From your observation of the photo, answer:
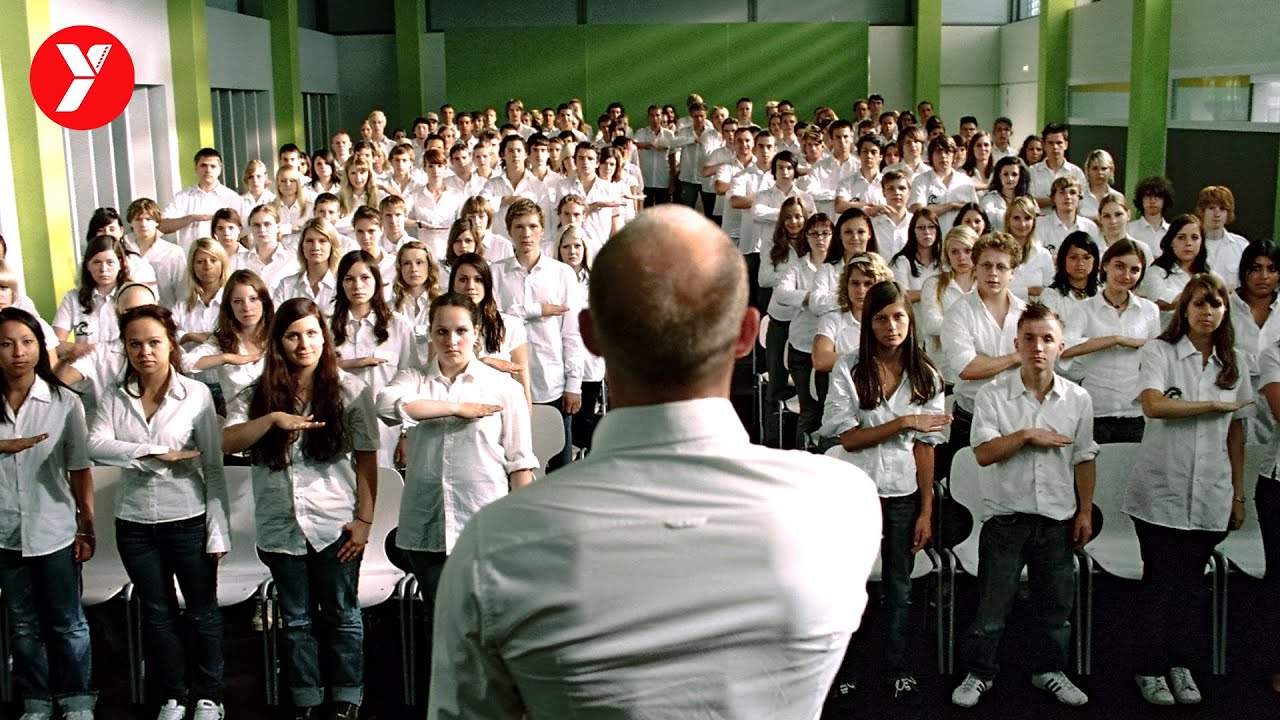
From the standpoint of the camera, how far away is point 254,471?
192 inches

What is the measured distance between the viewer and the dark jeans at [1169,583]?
17.2 feet

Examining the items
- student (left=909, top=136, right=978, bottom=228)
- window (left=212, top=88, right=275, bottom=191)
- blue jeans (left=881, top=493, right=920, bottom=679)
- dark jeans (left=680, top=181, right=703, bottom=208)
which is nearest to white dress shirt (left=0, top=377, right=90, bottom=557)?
blue jeans (left=881, top=493, right=920, bottom=679)

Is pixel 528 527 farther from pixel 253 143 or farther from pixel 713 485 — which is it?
pixel 253 143

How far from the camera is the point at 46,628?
4.99 m

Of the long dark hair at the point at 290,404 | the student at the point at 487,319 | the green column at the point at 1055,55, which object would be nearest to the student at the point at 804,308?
the student at the point at 487,319

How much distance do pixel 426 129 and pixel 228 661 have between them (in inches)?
428

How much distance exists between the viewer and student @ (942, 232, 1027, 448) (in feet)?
20.7

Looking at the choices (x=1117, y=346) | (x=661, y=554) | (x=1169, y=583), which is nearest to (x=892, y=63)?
(x=1117, y=346)

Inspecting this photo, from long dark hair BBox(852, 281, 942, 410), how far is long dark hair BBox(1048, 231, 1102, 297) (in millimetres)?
1849

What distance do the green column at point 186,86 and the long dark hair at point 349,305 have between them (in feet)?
26.6

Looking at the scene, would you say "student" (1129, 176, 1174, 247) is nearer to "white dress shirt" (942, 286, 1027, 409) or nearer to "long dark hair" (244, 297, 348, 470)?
"white dress shirt" (942, 286, 1027, 409)

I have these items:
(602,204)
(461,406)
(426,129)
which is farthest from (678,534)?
(426,129)

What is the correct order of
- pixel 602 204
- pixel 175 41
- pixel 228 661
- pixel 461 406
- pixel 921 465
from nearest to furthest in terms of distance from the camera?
pixel 461 406 < pixel 921 465 < pixel 228 661 < pixel 602 204 < pixel 175 41

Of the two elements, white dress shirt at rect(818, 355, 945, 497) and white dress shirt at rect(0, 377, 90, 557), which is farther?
white dress shirt at rect(818, 355, 945, 497)
